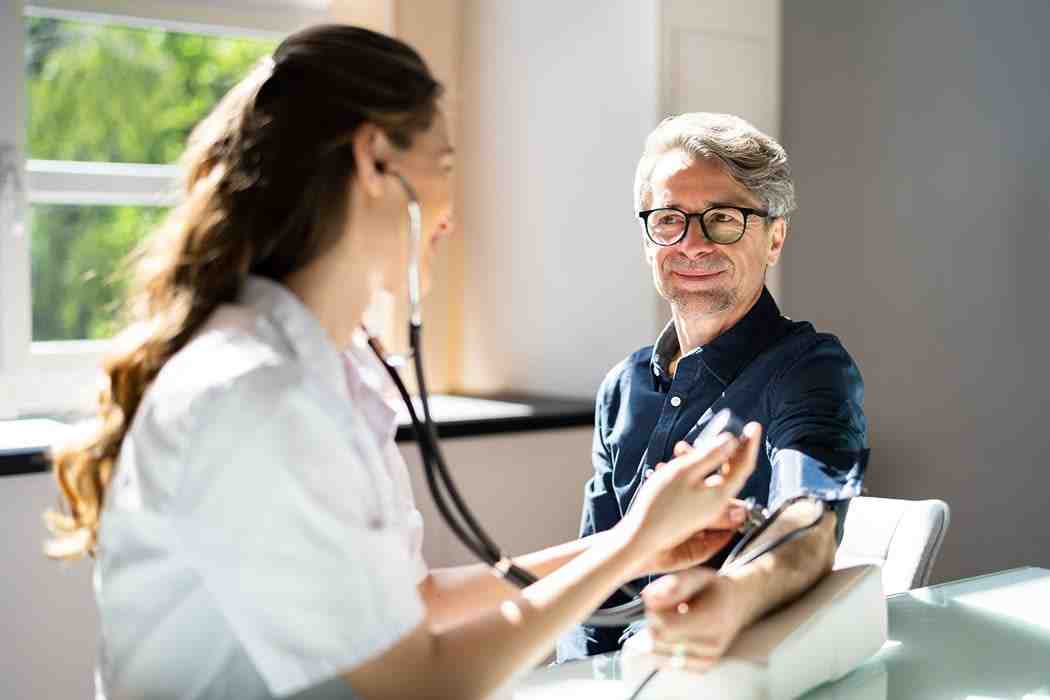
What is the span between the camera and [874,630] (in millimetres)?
1235

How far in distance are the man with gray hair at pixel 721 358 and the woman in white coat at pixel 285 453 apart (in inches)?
14.4

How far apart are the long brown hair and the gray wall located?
218 centimetres

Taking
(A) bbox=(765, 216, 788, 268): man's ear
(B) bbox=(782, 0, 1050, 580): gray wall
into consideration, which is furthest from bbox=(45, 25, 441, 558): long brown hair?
(B) bbox=(782, 0, 1050, 580): gray wall

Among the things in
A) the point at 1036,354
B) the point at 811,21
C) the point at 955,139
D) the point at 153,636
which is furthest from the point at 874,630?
the point at 811,21

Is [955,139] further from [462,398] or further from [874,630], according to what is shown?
[874,630]

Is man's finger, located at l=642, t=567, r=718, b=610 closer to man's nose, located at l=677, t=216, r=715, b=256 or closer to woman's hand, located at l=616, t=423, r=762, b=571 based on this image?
woman's hand, located at l=616, t=423, r=762, b=571

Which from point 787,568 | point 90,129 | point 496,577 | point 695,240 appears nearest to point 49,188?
point 90,129

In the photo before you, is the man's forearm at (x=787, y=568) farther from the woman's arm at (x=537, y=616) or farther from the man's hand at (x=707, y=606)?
the woman's arm at (x=537, y=616)

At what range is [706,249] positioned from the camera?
162 cm

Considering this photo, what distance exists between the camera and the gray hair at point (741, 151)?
1.59m

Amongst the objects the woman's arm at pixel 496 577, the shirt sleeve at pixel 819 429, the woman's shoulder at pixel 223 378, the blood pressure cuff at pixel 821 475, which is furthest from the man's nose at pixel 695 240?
the woman's shoulder at pixel 223 378

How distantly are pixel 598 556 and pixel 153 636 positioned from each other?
36 centimetres

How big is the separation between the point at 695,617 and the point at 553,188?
2267mm

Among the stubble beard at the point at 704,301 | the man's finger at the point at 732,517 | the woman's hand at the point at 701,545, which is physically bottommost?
the woman's hand at the point at 701,545
